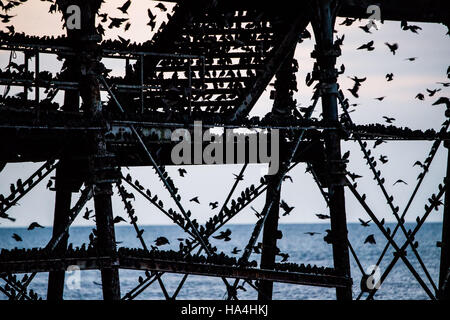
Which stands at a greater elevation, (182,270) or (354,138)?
(354,138)

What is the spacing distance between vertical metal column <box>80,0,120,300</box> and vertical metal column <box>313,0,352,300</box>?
2694mm

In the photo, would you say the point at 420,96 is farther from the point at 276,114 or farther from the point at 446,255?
the point at 446,255

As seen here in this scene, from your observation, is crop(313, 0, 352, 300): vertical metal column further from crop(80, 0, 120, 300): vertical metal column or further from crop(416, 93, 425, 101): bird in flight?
crop(80, 0, 120, 300): vertical metal column

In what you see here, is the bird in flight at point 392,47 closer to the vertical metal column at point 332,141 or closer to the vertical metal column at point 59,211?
the vertical metal column at point 332,141

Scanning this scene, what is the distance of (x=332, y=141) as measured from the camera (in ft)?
29.3

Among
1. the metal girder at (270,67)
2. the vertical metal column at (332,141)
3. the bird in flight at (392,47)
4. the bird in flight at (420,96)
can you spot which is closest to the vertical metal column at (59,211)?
the metal girder at (270,67)

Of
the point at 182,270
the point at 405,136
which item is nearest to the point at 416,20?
the point at 405,136

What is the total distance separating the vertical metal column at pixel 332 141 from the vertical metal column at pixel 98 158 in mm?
2694

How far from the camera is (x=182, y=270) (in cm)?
782

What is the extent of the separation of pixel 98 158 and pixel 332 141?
2.82 meters

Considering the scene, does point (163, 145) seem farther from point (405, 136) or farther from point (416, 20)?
point (416, 20)

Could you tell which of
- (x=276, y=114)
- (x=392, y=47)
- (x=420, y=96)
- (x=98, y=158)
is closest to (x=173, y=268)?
(x=98, y=158)

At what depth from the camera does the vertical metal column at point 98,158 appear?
7.58 meters

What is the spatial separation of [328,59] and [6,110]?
382 cm
